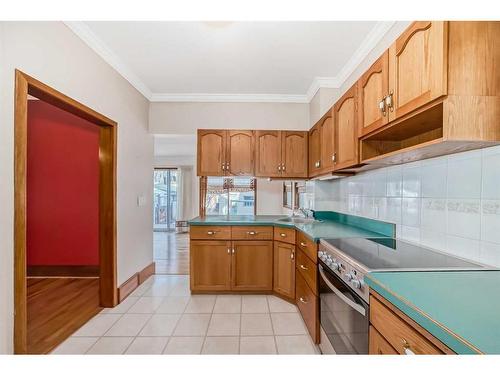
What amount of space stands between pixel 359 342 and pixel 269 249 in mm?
1679

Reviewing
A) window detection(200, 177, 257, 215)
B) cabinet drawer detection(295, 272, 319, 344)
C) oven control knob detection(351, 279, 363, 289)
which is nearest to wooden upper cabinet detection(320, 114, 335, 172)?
cabinet drawer detection(295, 272, 319, 344)

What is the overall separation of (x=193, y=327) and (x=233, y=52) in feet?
8.20

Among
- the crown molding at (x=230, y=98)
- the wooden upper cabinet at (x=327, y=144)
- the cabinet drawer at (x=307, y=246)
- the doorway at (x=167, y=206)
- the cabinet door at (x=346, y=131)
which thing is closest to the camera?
the cabinet door at (x=346, y=131)

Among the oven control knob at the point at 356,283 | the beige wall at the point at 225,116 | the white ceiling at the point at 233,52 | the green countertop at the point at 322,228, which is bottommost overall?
the oven control knob at the point at 356,283

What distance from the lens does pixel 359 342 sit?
3.67ft

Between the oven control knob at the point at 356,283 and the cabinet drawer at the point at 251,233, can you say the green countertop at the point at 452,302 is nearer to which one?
the oven control knob at the point at 356,283

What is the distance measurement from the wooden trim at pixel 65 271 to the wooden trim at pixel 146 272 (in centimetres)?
70

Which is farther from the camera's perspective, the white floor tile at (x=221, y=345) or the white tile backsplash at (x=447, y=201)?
the white floor tile at (x=221, y=345)

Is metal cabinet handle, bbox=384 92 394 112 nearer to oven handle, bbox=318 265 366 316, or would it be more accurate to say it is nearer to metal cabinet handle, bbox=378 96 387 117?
metal cabinet handle, bbox=378 96 387 117

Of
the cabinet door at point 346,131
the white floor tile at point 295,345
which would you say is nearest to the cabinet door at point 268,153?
the cabinet door at point 346,131

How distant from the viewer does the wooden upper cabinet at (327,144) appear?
219 centimetres

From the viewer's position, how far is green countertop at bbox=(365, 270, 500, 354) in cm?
57

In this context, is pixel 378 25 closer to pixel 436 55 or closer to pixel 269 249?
pixel 436 55

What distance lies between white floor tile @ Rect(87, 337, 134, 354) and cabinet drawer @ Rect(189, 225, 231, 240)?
43.9 inches
